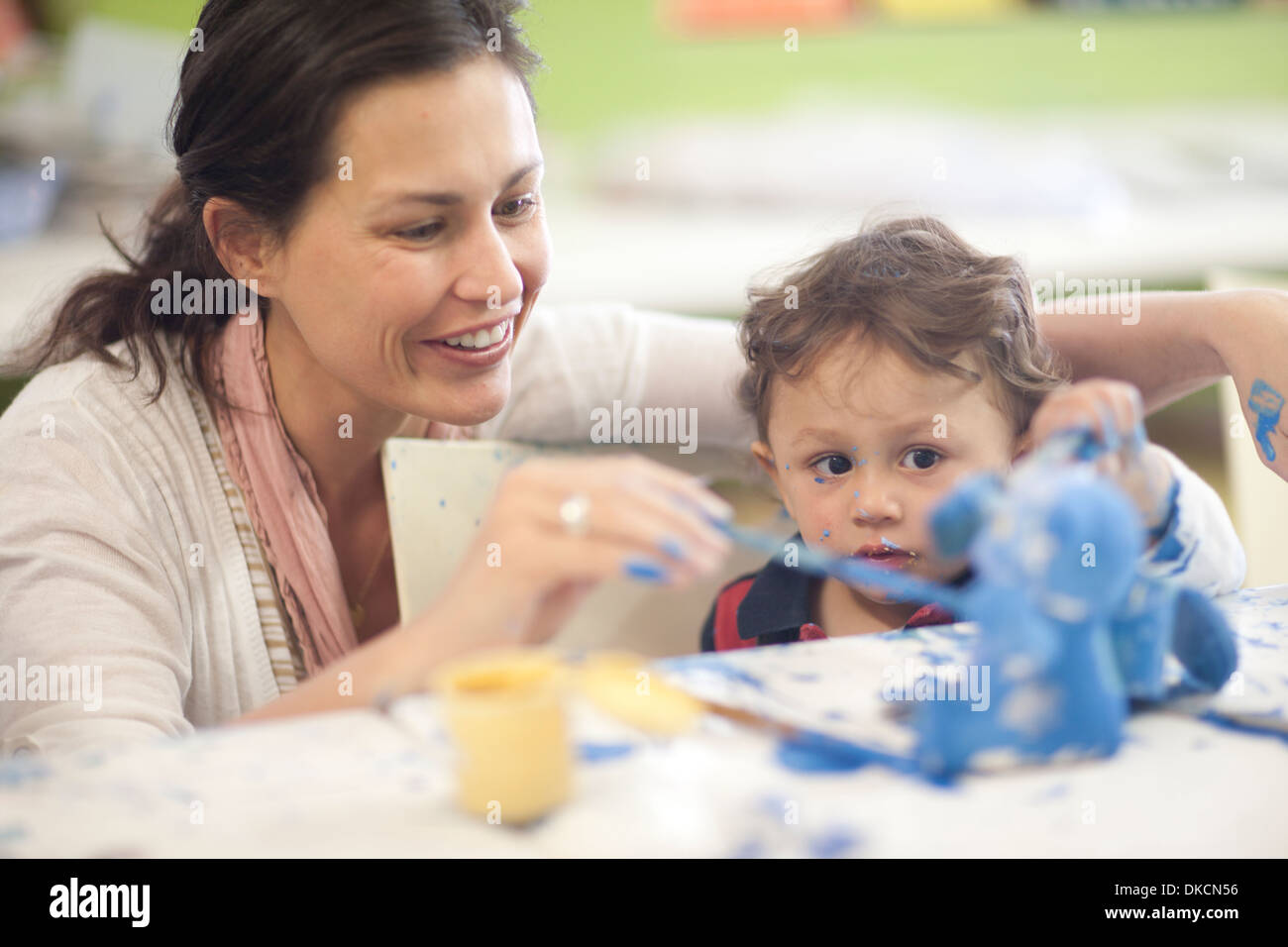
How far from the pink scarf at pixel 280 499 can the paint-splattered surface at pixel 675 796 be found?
1.52 ft

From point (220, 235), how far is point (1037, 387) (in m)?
0.79

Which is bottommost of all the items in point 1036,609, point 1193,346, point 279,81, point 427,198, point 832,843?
point 832,843

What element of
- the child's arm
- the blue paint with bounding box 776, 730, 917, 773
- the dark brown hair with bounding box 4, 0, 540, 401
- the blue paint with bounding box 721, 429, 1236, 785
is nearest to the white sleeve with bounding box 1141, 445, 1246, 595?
the child's arm

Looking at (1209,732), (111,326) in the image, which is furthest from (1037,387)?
(111,326)

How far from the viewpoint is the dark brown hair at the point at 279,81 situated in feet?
3.34

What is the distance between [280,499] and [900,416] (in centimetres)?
62

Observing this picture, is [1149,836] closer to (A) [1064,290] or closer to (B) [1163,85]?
(A) [1064,290]

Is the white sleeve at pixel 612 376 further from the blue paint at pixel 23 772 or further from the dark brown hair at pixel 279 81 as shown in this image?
the blue paint at pixel 23 772

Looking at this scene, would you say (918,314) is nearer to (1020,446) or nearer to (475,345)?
(1020,446)

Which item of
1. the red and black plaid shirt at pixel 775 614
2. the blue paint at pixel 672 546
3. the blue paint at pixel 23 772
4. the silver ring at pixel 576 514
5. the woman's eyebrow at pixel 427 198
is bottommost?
the blue paint at pixel 23 772

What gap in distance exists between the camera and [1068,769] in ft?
2.29

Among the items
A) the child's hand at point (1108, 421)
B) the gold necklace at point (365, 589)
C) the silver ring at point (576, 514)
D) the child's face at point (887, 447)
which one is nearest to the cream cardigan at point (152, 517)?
the gold necklace at point (365, 589)

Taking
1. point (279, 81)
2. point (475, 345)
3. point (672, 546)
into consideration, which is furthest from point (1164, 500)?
point (279, 81)

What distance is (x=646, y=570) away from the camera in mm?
700
